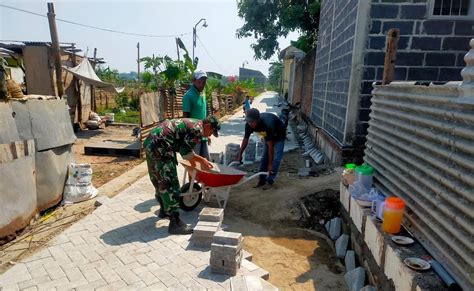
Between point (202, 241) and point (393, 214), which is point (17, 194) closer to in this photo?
point (202, 241)

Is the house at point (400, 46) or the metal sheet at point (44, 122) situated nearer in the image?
the metal sheet at point (44, 122)

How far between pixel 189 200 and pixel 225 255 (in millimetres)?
1900

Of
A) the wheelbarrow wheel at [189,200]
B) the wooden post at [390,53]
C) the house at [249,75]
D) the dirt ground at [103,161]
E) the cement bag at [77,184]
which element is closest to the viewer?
the wooden post at [390,53]

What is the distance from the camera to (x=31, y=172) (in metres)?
4.97

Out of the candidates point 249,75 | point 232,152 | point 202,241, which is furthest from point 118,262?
point 249,75

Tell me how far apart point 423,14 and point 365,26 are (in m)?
0.95

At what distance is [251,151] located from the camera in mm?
8625

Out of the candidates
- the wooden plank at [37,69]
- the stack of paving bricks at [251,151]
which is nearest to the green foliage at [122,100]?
the wooden plank at [37,69]

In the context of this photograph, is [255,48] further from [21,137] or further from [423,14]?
[21,137]

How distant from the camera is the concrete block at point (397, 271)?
244 centimetres

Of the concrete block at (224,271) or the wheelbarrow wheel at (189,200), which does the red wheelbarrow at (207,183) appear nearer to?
the wheelbarrow wheel at (189,200)

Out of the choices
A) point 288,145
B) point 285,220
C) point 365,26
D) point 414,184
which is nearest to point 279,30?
point 288,145

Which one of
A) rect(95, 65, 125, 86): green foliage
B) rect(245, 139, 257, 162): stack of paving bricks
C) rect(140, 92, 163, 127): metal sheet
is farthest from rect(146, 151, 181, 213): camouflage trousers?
rect(95, 65, 125, 86): green foliage

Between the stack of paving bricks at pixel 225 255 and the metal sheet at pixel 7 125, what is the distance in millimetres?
3377
